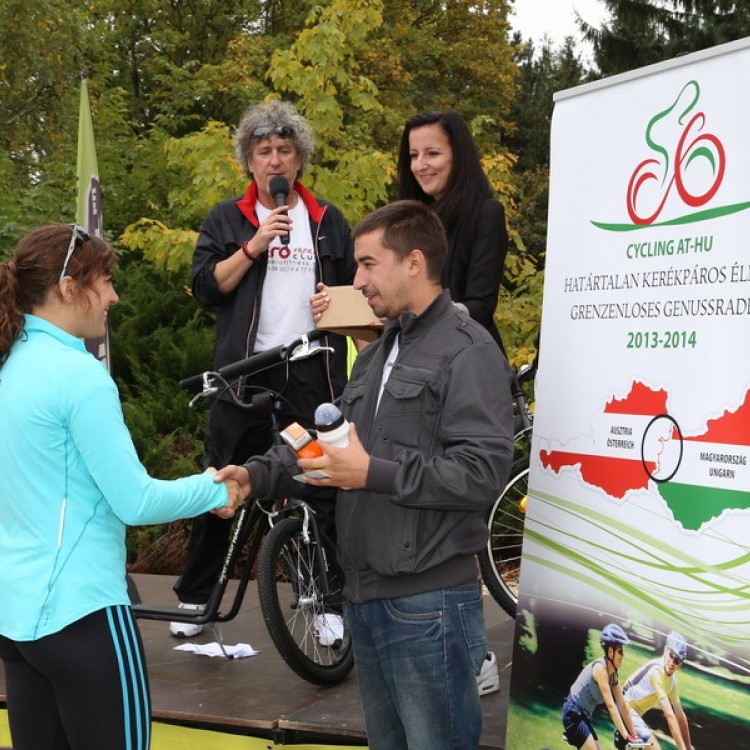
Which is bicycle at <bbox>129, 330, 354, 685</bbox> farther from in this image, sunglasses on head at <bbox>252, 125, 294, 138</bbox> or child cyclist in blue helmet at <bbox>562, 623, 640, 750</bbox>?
child cyclist in blue helmet at <bbox>562, 623, 640, 750</bbox>

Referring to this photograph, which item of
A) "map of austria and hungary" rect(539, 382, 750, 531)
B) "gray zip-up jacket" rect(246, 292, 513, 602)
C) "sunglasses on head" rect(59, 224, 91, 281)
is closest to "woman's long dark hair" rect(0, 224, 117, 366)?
"sunglasses on head" rect(59, 224, 91, 281)

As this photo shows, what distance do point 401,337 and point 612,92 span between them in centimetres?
89

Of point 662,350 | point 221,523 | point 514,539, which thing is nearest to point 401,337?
point 662,350

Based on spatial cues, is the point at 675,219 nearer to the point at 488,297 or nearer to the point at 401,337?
the point at 401,337

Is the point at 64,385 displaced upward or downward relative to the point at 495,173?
downward

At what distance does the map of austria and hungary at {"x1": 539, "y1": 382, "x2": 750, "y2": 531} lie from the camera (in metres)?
2.54

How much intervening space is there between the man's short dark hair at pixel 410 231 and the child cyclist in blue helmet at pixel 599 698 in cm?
109

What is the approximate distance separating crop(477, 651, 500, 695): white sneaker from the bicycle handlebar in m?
1.36

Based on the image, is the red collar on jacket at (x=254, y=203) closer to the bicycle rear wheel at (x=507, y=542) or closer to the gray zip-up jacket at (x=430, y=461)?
the bicycle rear wheel at (x=507, y=542)

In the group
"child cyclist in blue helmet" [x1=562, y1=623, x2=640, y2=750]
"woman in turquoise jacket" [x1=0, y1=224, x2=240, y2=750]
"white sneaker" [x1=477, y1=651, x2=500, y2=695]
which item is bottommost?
"white sneaker" [x1=477, y1=651, x2=500, y2=695]

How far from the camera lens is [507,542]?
16.3 feet

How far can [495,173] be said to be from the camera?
8797mm

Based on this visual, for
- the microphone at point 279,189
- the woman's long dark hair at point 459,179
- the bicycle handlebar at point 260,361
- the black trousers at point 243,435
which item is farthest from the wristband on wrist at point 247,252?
the woman's long dark hair at point 459,179

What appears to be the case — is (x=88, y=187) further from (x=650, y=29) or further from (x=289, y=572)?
(x=650, y=29)
